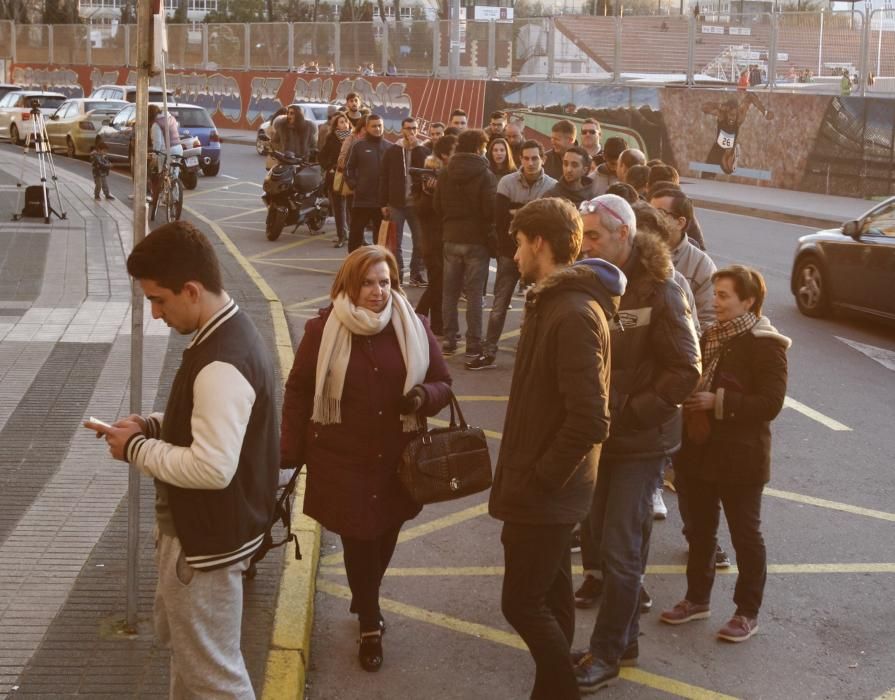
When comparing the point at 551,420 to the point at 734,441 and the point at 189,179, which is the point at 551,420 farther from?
the point at 189,179

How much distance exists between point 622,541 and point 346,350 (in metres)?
1.34

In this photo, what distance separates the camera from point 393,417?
5.26m

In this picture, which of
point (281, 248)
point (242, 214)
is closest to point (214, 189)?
point (242, 214)

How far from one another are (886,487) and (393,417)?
4.15 metres

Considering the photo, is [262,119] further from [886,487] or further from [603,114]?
[886,487]

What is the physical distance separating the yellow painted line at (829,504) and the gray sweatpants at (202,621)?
460 cm

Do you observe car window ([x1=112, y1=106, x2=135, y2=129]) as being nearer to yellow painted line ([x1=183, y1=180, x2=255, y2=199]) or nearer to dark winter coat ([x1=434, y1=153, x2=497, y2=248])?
yellow painted line ([x1=183, y1=180, x2=255, y2=199])

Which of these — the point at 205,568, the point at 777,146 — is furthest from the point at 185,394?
the point at 777,146

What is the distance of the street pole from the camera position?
521 centimetres

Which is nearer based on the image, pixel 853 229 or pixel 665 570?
pixel 665 570

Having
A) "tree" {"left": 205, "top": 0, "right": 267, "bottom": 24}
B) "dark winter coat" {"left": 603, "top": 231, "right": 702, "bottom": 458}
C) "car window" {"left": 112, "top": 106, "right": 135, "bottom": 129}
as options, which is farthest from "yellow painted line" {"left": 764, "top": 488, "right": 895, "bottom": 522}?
"tree" {"left": 205, "top": 0, "right": 267, "bottom": 24}

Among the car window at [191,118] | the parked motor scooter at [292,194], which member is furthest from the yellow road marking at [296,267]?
the car window at [191,118]

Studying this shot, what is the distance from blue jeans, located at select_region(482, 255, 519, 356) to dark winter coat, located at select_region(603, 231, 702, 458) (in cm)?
567

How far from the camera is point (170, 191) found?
752 inches
